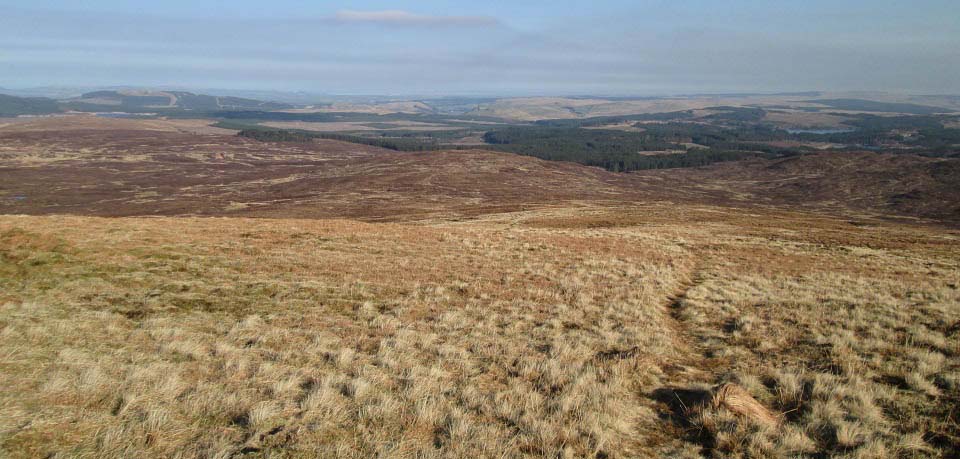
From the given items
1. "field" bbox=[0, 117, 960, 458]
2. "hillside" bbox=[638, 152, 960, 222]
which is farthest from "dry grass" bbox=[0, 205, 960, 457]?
"hillside" bbox=[638, 152, 960, 222]

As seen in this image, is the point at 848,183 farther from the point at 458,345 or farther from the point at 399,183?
the point at 458,345

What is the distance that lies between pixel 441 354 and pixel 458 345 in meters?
0.68

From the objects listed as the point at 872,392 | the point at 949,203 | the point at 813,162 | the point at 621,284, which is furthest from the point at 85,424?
the point at 813,162

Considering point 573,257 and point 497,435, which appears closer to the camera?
point 497,435

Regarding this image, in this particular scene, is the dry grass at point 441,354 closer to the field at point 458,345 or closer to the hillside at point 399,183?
the field at point 458,345

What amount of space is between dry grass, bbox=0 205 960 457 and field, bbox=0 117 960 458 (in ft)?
0.18

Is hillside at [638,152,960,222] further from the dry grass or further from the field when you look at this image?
the dry grass

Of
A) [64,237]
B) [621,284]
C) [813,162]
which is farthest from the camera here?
[813,162]

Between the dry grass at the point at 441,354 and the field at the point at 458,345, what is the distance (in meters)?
0.06

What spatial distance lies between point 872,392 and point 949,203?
122 meters

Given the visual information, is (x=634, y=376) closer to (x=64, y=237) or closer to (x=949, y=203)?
(x=64, y=237)

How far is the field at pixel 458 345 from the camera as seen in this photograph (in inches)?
268

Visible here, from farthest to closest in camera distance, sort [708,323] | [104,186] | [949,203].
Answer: [104,186] → [949,203] → [708,323]

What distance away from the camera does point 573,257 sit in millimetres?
22062
